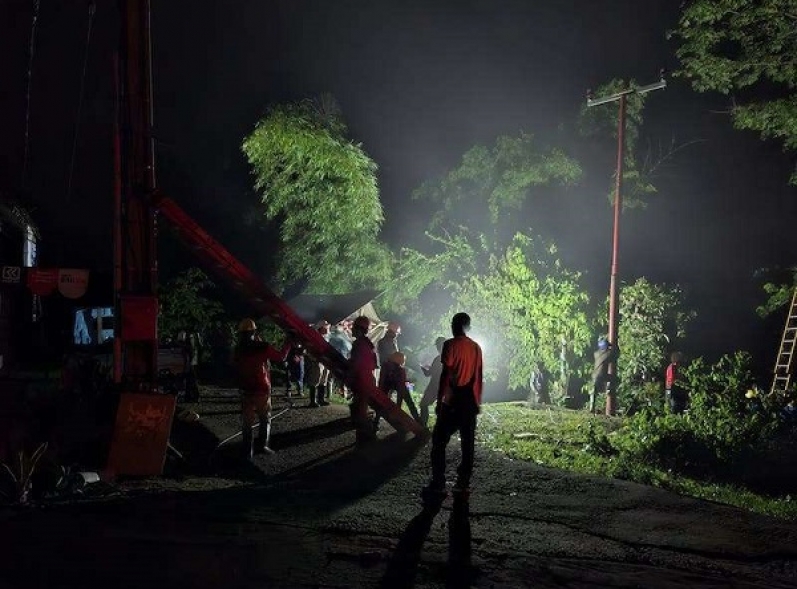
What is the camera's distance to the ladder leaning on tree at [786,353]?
1838 cm

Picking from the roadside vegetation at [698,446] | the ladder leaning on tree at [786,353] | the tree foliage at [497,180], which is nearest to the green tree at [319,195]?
the tree foliage at [497,180]

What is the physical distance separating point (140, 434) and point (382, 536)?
357 centimetres

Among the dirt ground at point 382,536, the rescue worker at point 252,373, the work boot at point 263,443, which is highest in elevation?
the rescue worker at point 252,373

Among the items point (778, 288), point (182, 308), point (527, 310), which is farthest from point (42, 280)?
point (778, 288)

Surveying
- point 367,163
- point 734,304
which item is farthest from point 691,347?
point 367,163

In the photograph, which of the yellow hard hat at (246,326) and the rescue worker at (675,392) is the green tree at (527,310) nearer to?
the rescue worker at (675,392)

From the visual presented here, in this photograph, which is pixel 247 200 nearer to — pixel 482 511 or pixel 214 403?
pixel 214 403

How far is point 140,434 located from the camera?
27.5 feet

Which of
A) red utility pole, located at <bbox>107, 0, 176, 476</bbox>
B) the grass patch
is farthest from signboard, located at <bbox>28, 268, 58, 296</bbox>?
the grass patch

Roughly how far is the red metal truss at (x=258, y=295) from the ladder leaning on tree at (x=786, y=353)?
474 inches

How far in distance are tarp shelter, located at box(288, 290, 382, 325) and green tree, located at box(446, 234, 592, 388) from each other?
14.3ft

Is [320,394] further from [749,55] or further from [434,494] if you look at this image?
[749,55]

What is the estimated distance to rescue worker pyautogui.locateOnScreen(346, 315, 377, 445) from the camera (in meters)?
9.93

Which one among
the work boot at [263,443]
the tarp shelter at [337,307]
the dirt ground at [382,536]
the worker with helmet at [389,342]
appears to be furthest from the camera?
the tarp shelter at [337,307]
